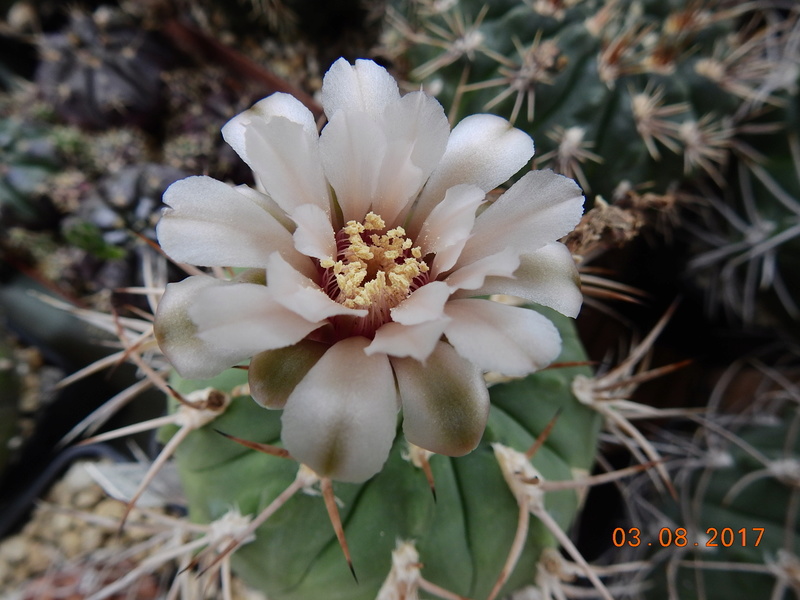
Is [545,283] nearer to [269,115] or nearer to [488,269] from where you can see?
[488,269]

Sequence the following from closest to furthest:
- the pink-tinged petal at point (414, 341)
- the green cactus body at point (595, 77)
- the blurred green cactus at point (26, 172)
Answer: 1. the pink-tinged petal at point (414, 341)
2. the green cactus body at point (595, 77)
3. the blurred green cactus at point (26, 172)

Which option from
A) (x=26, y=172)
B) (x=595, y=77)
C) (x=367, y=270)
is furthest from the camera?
(x=26, y=172)

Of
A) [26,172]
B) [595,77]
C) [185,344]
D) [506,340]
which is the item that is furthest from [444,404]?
[26,172]
